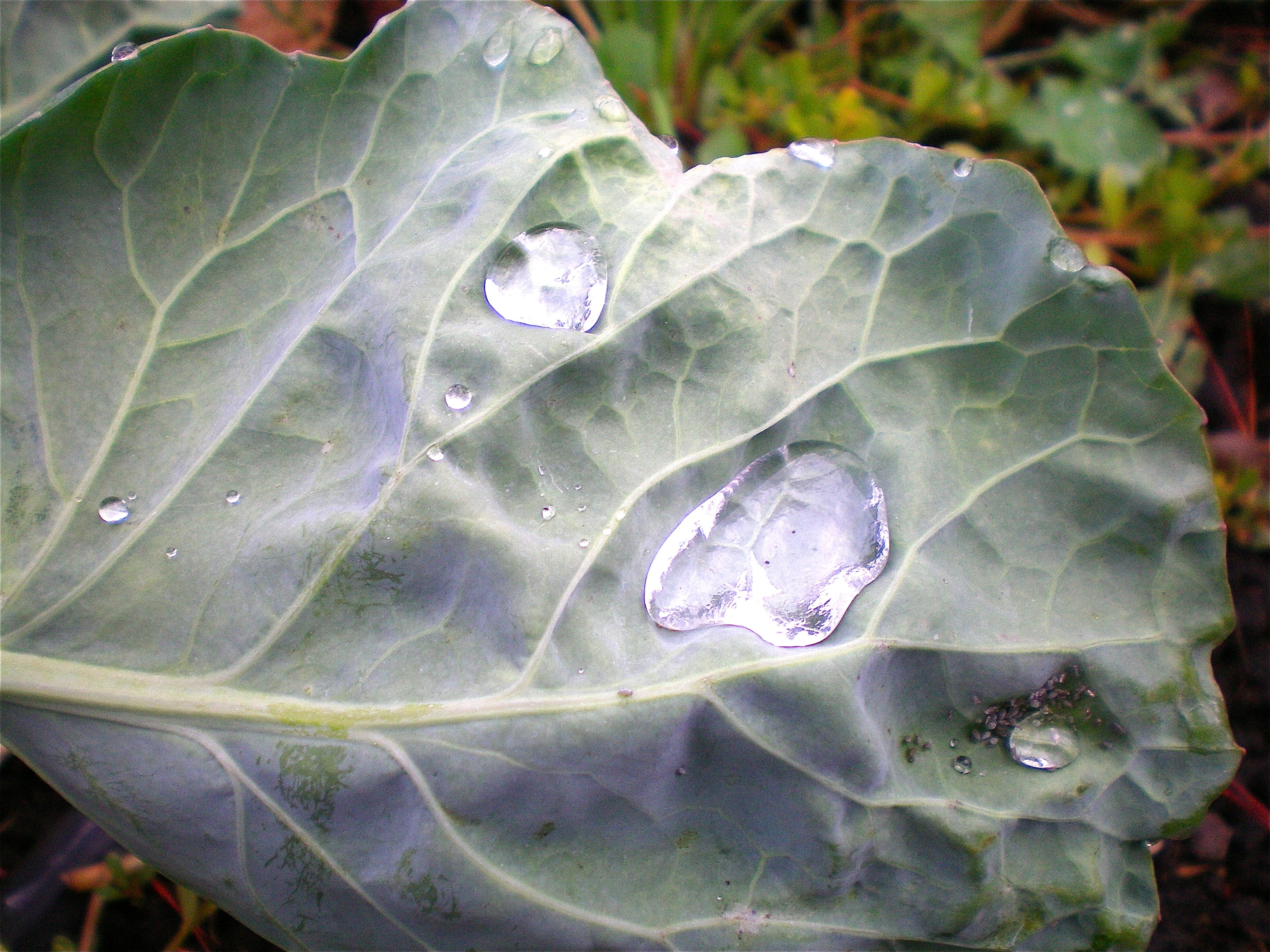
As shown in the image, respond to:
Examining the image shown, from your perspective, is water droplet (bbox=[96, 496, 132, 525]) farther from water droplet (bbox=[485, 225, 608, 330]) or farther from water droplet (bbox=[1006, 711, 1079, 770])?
water droplet (bbox=[1006, 711, 1079, 770])

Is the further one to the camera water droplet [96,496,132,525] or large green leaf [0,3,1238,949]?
water droplet [96,496,132,525]

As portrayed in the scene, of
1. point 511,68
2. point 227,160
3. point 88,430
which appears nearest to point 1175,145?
point 511,68

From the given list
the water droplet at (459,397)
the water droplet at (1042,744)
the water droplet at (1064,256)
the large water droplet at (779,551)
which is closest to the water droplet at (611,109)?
the water droplet at (459,397)

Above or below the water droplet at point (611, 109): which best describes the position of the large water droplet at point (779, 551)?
below

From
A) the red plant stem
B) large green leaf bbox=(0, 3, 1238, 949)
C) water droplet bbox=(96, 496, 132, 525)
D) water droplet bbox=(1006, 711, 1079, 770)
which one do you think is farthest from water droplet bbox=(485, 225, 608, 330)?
the red plant stem

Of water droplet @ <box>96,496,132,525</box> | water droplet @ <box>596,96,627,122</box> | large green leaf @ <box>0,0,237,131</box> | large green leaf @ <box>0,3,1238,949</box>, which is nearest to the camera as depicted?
large green leaf @ <box>0,3,1238,949</box>

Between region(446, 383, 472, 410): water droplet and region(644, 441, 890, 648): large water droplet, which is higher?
region(446, 383, 472, 410): water droplet

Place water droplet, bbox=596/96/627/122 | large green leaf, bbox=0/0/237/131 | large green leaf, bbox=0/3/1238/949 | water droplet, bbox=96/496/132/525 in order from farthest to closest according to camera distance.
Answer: large green leaf, bbox=0/0/237/131 → water droplet, bbox=596/96/627/122 → water droplet, bbox=96/496/132/525 → large green leaf, bbox=0/3/1238/949

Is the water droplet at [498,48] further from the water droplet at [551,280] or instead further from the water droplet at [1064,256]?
the water droplet at [1064,256]
